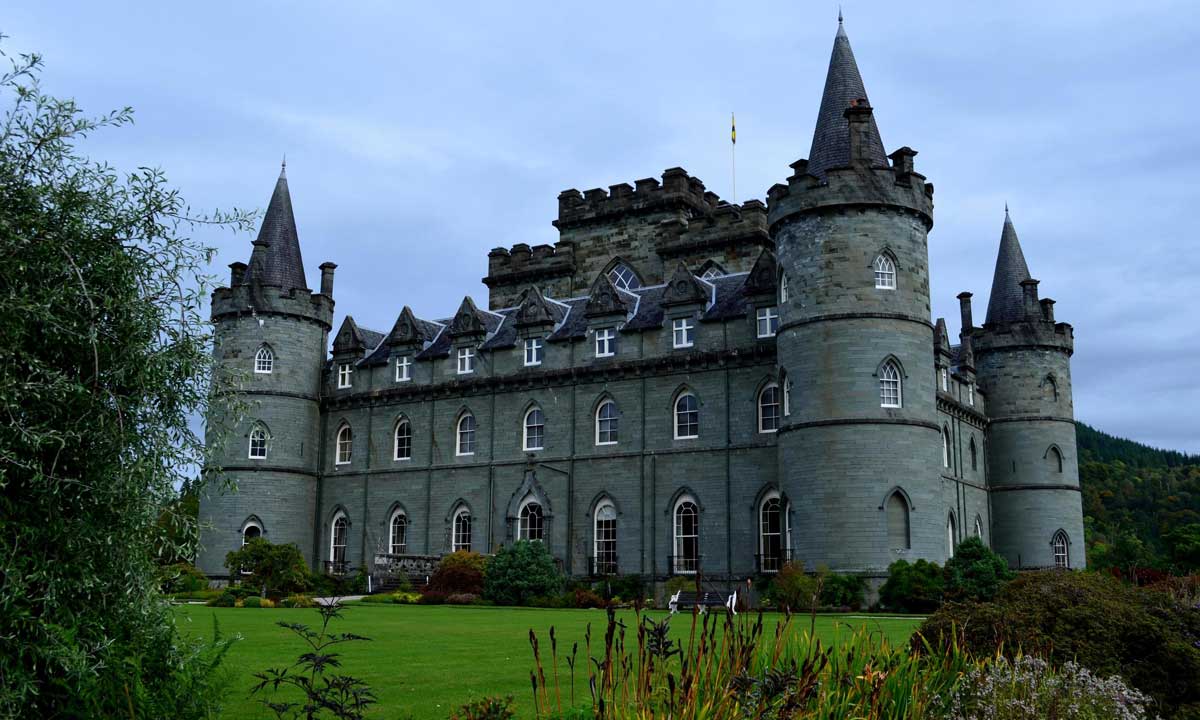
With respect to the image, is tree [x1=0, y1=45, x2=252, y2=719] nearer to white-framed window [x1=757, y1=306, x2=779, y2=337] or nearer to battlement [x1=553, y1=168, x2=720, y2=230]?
white-framed window [x1=757, y1=306, x2=779, y2=337]

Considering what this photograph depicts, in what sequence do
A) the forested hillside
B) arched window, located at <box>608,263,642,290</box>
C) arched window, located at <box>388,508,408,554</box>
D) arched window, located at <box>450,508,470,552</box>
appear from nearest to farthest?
arched window, located at <box>450,508,470,552</box> < arched window, located at <box>388,508,408,554</box> < arched window, located at <box>608,263,642,290</box> < the forested hillside

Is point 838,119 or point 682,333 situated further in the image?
point 682,333

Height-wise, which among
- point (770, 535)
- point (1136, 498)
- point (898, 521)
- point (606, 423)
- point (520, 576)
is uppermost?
point (606, 423)

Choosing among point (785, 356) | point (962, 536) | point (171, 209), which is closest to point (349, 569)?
point (785, 356)

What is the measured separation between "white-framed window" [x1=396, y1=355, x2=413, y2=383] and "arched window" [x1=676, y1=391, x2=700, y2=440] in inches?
505

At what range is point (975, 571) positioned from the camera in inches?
1211

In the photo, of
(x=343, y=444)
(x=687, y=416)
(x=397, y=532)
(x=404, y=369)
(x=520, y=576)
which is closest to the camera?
(x=520, y=576)

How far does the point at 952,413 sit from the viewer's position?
42.5 meters

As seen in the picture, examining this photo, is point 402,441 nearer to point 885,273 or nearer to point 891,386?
point 891,386

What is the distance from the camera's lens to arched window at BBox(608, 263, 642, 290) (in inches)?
1898

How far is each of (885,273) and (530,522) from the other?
1632 centimetres

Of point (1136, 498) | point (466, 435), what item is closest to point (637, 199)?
point (466, 435)

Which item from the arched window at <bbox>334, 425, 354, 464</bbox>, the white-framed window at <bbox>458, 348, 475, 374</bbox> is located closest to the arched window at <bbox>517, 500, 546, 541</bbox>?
the white-framed window at <bbox>458, 348, 475, 374</bbox>

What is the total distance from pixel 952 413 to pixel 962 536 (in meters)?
4.68
